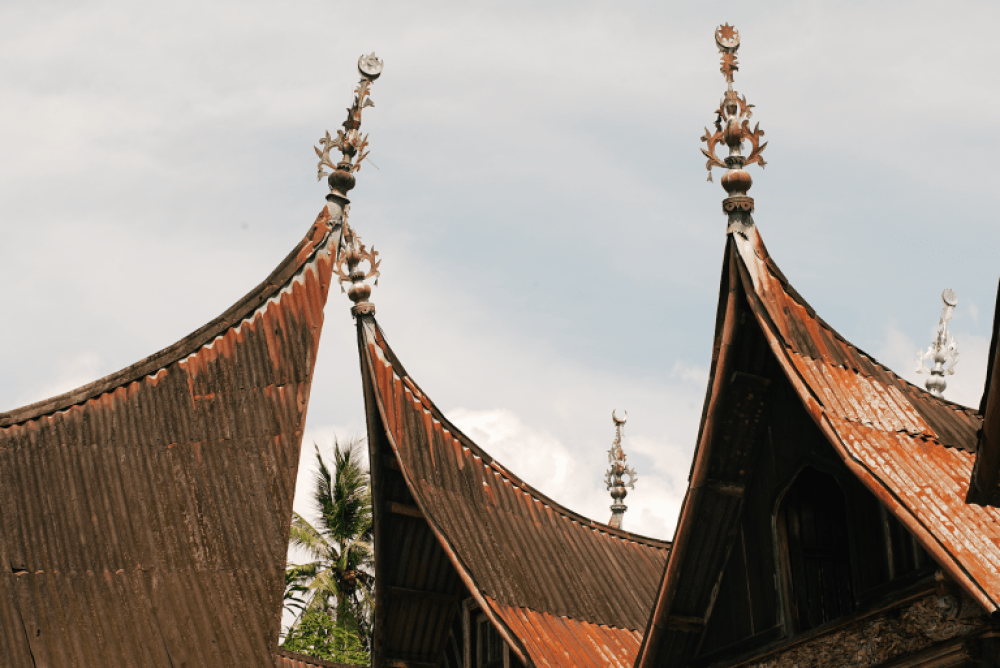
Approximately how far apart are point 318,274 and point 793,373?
6.96 metres

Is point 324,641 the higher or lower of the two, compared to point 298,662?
higher

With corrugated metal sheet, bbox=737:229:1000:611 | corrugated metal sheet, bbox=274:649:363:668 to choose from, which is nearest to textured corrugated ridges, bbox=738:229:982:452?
corrugated metal sheet, bbox=737:229:1000:611

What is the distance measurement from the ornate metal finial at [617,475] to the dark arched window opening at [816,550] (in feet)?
31.9

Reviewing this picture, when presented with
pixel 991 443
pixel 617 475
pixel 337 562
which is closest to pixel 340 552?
pixel 337 562

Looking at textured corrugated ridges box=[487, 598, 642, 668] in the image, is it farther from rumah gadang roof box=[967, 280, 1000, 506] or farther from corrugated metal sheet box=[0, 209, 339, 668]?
rumah gadang roof box=[967, 280, 1000, 506]

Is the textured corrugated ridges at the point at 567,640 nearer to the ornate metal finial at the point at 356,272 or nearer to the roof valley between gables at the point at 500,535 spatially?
the roof valley between gables at the point at 500,535

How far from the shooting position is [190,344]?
41.8 feet

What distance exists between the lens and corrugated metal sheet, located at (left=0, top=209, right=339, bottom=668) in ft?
32.6

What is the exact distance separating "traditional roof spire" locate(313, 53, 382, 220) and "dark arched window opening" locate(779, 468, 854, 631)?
7270 millimetres

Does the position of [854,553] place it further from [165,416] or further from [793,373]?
[165,416]

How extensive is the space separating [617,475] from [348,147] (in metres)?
8.01

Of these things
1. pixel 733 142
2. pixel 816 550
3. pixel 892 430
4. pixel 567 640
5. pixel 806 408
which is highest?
pixel 733 142

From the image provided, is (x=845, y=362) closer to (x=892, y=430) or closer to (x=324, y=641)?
(x=892, y=430)

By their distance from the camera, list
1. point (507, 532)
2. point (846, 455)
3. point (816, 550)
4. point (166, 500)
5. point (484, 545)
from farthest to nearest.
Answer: point (507, 532) < point (484, 545) < point (166, 500) < point (816, 550) < point (846, 455)
